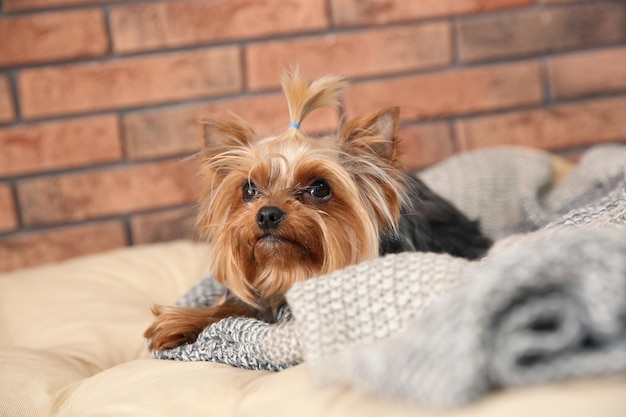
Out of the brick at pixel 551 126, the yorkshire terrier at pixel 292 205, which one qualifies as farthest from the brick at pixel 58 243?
the brick at pixel 551 126

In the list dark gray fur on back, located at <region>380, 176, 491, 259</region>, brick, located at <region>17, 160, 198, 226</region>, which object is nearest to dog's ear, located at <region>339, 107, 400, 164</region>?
dark gray fur on back, located at <region>380, 176, 491, 259</region>

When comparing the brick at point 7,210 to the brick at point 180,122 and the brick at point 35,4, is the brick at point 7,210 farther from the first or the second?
the brick at point 35,4

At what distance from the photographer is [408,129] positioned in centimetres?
209

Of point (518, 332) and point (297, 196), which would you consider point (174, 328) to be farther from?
point (518, 332)

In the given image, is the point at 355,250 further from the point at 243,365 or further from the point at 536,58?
the point at 536,58

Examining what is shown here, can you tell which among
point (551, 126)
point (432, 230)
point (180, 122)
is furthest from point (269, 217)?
point (551, 126)

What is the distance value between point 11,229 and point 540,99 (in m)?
1.55

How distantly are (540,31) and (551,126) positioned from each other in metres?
0.28

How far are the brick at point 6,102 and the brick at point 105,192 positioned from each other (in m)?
0.18

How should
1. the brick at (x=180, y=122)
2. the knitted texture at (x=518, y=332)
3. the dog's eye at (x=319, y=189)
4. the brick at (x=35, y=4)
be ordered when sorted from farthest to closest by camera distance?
the brick at (x=180, y=122) < the brick at (x=35, y=4) < the dog's eye at (x=319, y=189) < the knitted texture at (x=518, y=332)

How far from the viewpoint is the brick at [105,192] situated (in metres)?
2.01

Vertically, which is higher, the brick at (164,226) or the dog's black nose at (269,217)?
the dog's black nose at (269,217)

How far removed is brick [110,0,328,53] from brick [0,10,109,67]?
5cm

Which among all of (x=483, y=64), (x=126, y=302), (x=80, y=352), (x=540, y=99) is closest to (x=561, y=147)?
(x=540, y=99)
